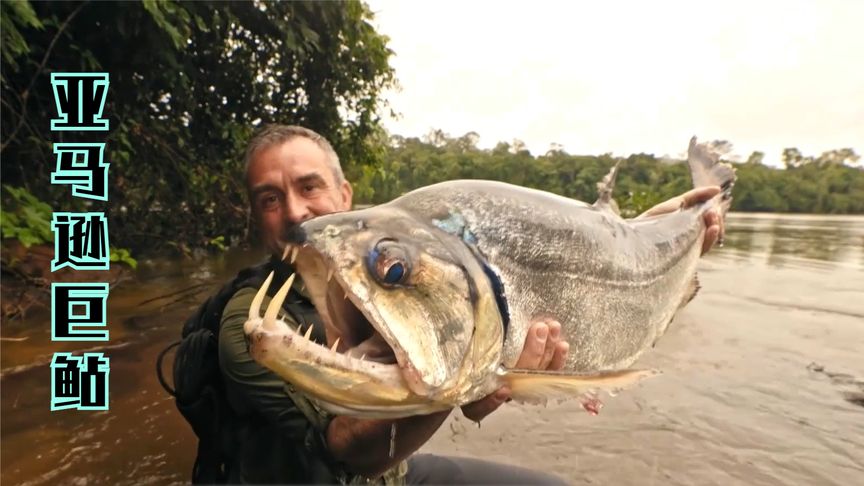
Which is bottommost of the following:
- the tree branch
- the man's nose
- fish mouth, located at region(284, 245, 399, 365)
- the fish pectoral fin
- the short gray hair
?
the fish pectoral fin

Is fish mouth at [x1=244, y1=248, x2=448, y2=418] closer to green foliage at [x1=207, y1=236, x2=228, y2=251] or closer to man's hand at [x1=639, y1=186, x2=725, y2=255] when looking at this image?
man's hand at [x1=639, y1=186, x2=725, y2=255]

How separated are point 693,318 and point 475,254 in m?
8.56

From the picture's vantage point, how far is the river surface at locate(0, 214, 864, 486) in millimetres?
3996

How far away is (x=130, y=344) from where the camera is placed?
20.6 ft

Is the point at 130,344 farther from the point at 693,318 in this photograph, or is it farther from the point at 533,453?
Answer: the point at 693,318

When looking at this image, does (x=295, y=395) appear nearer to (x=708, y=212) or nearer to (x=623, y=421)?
(x=708, y=212)

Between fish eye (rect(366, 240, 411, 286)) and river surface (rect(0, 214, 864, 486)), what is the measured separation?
3215mm

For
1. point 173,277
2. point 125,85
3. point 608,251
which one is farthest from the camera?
point 173,277

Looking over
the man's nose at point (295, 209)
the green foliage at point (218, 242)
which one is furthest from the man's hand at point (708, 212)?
the green foliage at point (218, 242)

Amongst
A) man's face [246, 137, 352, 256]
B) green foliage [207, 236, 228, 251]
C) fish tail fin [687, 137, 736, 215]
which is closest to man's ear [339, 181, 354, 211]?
man's face [246, 137, 352, 256]

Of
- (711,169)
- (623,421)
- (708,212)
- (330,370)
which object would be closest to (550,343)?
(330,370)

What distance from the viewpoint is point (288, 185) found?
2260mm

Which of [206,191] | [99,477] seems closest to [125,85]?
[206,191]

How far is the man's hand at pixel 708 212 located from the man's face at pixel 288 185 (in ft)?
6.52
